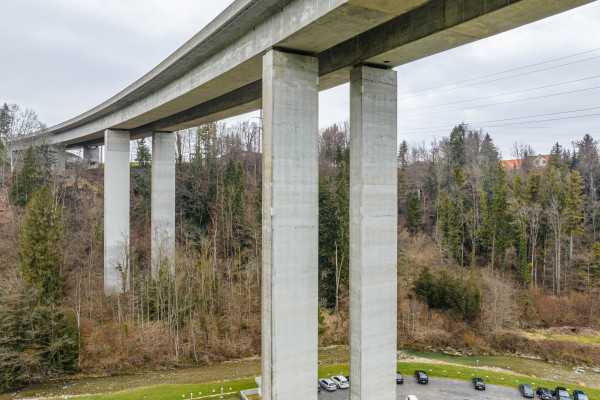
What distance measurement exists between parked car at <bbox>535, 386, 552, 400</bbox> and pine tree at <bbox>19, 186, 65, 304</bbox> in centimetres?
2545

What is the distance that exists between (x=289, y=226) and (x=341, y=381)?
11.3 metres

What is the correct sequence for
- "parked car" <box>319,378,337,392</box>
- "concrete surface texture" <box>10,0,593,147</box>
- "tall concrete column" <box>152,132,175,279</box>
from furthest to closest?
"tall concrete column" <box>152,132,175,279</box> < "parked car" <box>319,378,337,392</box> < "concrete surface texture" <box>10,0,593,147</box>

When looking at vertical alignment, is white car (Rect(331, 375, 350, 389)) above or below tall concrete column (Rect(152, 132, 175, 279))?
below

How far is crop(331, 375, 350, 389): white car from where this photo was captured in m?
18.3

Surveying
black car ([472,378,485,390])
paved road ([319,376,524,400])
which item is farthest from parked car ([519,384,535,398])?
black car ([472,378,485,390])

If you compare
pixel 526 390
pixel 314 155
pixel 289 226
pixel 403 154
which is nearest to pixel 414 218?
pixel 403 154

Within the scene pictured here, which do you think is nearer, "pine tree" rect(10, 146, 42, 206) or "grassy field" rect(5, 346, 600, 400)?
"grassy field" rect(5, 346, 600, 400)

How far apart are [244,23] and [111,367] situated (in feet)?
63.0

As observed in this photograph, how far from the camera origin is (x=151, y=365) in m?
21.3

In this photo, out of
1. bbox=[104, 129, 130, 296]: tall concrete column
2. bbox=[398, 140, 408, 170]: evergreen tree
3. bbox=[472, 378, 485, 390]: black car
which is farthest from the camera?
bbox=[398, 140, 408, 170]: evergreen tree

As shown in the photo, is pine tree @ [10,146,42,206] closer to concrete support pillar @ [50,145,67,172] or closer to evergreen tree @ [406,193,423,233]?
concrete support pillar @ [50,145,67,172]

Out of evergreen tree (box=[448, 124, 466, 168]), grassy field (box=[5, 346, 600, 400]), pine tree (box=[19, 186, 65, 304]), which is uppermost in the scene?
evergreen tree (box=[448, 124, 466, 168])

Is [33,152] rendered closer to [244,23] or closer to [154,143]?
[154,143]

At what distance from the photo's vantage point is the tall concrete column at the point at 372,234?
38.2 ft
